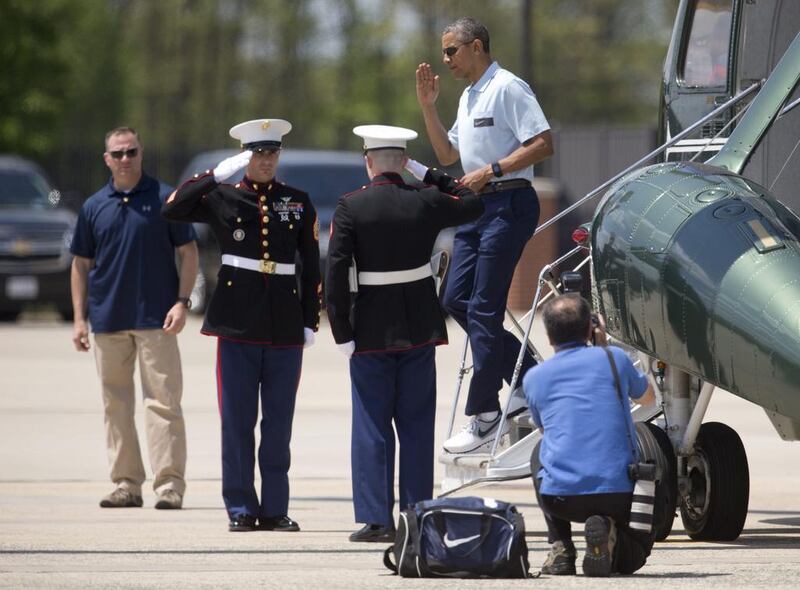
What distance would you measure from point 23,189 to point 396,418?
685 inches

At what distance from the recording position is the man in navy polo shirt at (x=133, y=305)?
34.6ft

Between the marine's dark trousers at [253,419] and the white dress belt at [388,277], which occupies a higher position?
the white dress belt at [388,277]

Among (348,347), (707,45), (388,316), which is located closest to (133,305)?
(348,347)

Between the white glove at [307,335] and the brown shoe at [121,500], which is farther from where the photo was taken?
the brown shoe at [121,500]

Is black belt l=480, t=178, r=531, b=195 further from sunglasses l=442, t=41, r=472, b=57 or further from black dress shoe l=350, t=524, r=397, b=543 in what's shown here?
black dress shoe l=350, t=524, r=397, b=543

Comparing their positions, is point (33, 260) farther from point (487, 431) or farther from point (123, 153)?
point (487, 431)

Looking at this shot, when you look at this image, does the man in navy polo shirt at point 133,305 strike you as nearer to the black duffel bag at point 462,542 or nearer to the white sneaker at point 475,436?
the white sneaker at point 475,436

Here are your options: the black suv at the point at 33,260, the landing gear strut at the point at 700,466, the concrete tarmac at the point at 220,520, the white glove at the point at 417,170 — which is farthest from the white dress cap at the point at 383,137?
the black suv at the point at 33,260

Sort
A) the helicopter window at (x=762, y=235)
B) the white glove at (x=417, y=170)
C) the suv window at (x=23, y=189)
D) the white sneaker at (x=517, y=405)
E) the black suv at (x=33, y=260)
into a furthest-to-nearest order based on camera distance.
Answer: the suv window at (x=23, y=189) < the black suv at (x=33, y=260) < the white sneaker at (x=517, y=405) < the white glove at (x=417, y=170) < the helicopter window at (x=762, y=235)

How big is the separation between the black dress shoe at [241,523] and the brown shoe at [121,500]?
1281 mm

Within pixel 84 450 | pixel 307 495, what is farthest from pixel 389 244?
pixel 84 450

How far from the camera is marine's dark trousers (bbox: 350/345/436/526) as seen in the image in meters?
9.04

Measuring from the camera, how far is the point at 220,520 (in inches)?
393

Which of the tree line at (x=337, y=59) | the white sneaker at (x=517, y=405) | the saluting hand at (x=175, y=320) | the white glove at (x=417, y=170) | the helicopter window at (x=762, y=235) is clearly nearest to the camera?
the helicopter window at (x=762, y=235)
